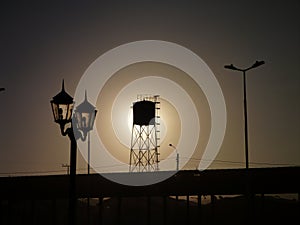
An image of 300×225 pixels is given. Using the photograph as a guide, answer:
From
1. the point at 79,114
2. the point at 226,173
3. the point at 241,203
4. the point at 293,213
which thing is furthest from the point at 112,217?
the point at 79,114

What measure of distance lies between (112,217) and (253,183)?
43.9 meters

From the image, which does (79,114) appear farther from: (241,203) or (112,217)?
(112,217)

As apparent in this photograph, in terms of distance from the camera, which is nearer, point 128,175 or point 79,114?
point 79,114

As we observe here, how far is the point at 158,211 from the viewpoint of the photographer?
95250mm

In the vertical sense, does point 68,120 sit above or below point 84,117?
below

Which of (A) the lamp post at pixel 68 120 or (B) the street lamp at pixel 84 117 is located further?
(B) the street lamp at pixel 84 117

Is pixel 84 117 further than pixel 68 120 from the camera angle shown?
Yes

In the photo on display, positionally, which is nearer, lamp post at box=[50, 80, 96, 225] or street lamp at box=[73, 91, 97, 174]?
lamp post at box=[50, 80, 96, 225]

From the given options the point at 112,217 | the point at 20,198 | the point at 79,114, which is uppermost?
the point at 79,114

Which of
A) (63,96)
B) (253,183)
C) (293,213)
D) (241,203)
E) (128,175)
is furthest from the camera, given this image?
(241,203)

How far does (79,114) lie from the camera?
1321 centimetres

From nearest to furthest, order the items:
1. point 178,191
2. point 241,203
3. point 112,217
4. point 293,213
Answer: point 178,191
point 293,213
point 241,203
point 112,217

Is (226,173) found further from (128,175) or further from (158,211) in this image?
(158,211)

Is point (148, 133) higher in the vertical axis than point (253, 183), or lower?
higher
